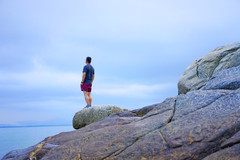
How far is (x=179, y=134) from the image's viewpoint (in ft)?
18.7

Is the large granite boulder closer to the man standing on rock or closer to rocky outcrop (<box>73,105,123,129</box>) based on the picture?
rocky outcrop (<box>73,105,123,129</box>)

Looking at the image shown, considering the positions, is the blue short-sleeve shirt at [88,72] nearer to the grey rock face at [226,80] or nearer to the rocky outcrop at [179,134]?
the rocky outcrop at [179,134]

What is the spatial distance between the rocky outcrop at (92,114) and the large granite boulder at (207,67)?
4.21 meters

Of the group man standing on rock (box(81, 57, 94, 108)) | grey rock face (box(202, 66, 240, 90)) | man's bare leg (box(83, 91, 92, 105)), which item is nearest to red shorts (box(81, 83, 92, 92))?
man standing on rock (box(81, 57, 94, 108))

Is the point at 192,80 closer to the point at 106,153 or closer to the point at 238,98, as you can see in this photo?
the point at 238,98

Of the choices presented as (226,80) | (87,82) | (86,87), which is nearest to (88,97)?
(86,87)

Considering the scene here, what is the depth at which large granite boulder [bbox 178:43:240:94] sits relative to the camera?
13255 millimetres

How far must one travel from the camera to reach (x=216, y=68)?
1331cm

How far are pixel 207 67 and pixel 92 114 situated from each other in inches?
273

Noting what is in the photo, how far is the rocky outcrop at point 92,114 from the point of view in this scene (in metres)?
13.0

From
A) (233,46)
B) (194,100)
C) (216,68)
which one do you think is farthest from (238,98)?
(233,46)

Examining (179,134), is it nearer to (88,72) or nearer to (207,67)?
(207,67)

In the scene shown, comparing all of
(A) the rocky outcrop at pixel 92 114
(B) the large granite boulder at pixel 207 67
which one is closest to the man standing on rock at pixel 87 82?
(A) the rocky outcrop at pixel 92 114

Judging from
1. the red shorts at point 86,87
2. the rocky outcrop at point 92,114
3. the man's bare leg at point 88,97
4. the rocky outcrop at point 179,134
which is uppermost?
the red shorts at point 86,87
